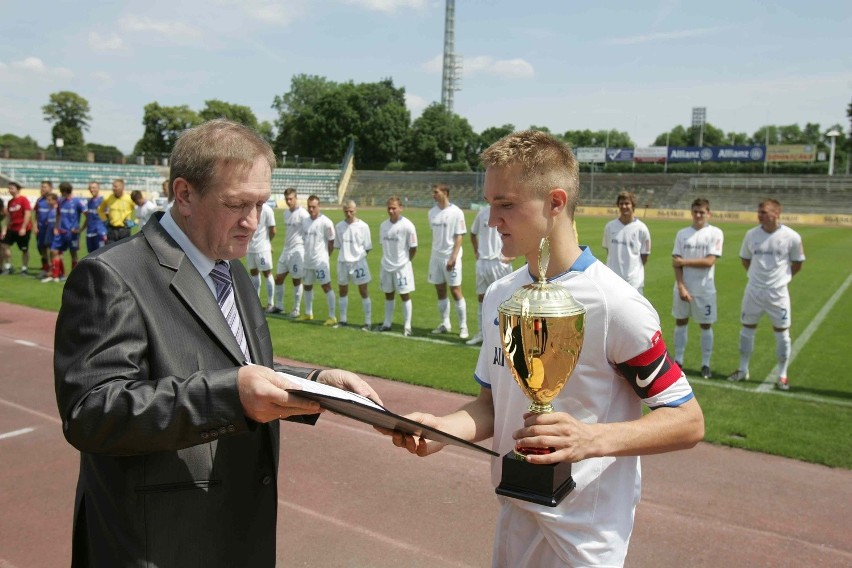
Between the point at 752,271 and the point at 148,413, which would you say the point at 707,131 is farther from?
the point at 148,413

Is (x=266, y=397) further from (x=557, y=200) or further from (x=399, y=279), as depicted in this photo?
(x=399, y=279)

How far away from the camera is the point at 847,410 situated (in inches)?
296

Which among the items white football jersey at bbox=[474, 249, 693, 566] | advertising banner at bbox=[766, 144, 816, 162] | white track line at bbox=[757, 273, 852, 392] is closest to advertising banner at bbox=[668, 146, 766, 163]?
advertising banner at bbox=[766, 144, 816, 162]

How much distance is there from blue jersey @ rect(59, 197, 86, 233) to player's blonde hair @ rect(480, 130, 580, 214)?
56.4 ft

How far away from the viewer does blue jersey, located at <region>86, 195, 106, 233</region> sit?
16.5m

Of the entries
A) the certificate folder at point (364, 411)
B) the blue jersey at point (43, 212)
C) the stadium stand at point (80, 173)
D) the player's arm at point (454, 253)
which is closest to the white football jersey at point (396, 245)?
the player's arm at point (454, 253)

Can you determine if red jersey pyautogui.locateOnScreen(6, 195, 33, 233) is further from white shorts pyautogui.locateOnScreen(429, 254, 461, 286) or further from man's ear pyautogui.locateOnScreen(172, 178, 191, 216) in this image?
man's ear pyautogui.locateOnScreen(172, 178, 191, 216)

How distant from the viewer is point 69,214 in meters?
16.7

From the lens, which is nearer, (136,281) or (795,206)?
(136,281)

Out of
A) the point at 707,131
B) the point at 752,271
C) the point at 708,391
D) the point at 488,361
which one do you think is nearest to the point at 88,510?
the point at 488,361

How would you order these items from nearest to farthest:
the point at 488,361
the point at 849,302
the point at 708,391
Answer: the point at 488,361, the point at 708,391, the point at 849,302

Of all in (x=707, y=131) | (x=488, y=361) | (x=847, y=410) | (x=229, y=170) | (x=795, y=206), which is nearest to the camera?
(x=229, y=170)

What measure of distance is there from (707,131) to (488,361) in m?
119

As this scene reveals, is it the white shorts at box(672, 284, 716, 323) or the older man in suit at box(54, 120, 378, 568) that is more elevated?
the older man in suit at box(54, 120, 378, 568)
